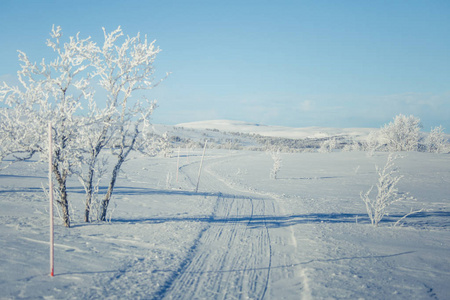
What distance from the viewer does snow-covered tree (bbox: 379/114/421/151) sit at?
36188 mm

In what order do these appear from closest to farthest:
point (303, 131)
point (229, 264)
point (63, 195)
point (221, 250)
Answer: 1. point (229, 264)
2. point (221, 250)
3. point (63, 195)
4. point (303, 131)

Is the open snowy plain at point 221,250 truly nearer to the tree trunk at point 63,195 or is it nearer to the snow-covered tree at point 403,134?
the tree trunk at point 63,195

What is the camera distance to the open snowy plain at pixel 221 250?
14.4ft

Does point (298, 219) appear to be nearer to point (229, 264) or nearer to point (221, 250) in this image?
point (221, 250)

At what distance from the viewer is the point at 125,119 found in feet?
23.6

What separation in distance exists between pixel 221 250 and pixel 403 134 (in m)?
38.6

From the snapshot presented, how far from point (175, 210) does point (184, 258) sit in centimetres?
446

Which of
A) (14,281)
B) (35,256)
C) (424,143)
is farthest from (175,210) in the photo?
(424,143)

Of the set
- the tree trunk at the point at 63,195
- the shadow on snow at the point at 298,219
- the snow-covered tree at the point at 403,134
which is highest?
the snow-covered tree at the point at 403,134

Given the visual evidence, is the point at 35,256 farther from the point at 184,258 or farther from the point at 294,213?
the point at 294,213

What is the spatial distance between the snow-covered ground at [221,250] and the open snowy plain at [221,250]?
0.02 m

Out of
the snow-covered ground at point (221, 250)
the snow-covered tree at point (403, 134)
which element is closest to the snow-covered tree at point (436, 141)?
the snow-covered tree at point (403, 134)

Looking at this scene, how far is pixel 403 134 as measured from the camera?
36625 mm

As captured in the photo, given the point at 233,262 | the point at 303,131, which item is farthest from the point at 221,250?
the point at 303,131
